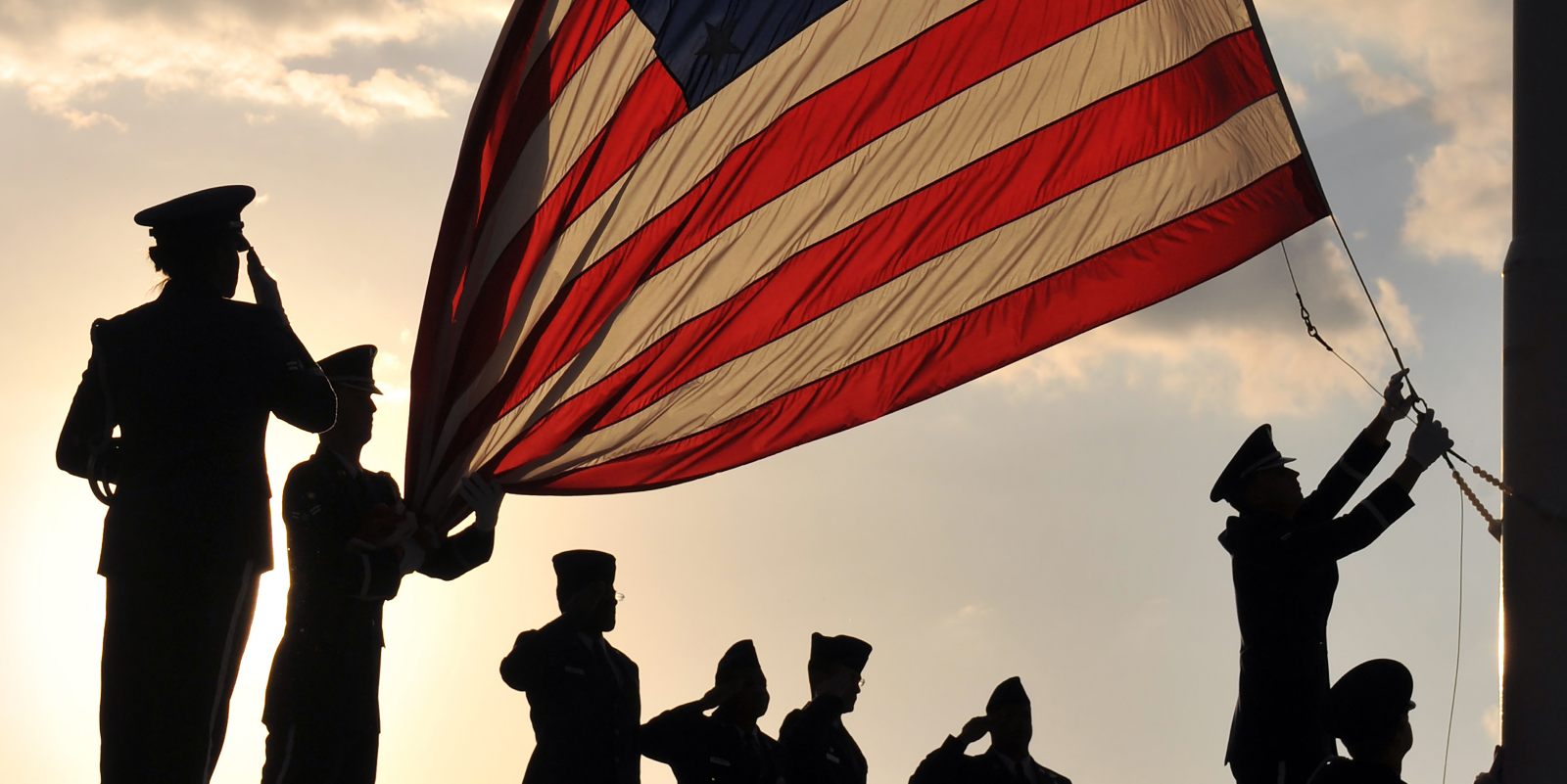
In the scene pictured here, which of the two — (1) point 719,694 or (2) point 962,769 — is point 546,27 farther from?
(2) point 962,769

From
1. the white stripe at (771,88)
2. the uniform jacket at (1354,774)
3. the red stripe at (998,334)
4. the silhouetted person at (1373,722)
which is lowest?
the uniform jacket at (1354,774)

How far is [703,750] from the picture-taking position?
7.65 metres

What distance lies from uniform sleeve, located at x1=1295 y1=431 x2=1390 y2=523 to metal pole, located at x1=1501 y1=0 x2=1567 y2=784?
4.96ft

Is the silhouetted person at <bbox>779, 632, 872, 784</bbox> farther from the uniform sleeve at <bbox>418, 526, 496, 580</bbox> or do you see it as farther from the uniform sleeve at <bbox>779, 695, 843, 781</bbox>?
the uniform sleeve at <bbox>418, 526, 496, 580</bbox>

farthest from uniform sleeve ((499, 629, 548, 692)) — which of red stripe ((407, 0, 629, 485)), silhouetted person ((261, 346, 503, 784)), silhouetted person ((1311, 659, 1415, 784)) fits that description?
silhouetted person ((1311, 659, 1415, 784))

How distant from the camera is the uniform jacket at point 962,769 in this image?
8.09 meters

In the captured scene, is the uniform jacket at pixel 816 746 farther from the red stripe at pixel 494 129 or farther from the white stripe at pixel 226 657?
the white stripe at pixel 226 657

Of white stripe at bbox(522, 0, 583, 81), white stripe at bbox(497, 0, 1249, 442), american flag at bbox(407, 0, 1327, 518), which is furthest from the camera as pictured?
white stripe at bbox(522, 0, 583, 81)

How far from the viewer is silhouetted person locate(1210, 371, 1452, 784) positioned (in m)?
6.02

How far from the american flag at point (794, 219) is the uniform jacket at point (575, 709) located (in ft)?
2.66

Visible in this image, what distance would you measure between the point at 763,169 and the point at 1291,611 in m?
2.73

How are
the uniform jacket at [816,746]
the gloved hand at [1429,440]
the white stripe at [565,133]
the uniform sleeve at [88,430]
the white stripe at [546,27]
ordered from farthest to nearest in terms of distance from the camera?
the uniform jacket at [816,746] → the white stripe at [546,27] → the white stripe at [565,133] → the gloved hand at [1429,440] → the uniform sleeve at [88,430]

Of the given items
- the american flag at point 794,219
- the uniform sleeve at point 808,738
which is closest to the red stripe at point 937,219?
the american flag at point 794,219

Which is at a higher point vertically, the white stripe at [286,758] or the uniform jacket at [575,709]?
the uniform jacket at [575,709]
